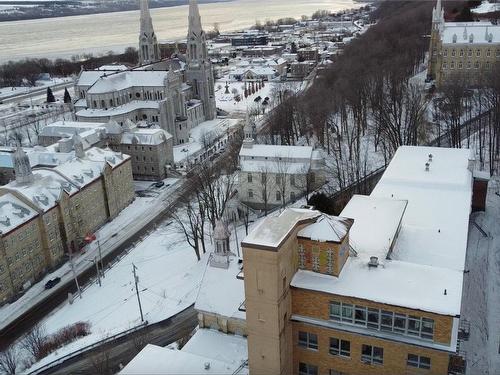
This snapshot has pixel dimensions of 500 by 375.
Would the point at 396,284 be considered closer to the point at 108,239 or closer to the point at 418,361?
the point at 418,361

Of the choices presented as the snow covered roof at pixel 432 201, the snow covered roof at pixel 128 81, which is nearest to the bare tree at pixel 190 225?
the snow covered roof at pixel 432 201

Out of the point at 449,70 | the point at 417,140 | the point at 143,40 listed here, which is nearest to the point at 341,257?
the point at 417,140

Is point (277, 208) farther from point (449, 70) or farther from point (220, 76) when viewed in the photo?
point (220, 76)

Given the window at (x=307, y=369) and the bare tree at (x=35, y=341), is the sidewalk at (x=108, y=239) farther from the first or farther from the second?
the window at (x=307, y=369)

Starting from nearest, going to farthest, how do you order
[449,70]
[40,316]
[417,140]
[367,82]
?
[40,316]
[417,140]
[367,82]
[449,70]

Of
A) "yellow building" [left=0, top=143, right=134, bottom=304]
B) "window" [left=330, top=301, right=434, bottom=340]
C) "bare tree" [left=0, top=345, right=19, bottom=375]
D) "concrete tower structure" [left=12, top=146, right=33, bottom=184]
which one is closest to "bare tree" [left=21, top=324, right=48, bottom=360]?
"bare tree" [left=0, top=345, right=19, bottom=375]
